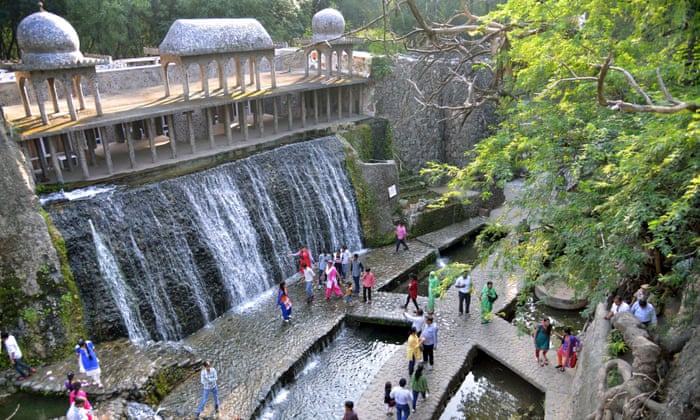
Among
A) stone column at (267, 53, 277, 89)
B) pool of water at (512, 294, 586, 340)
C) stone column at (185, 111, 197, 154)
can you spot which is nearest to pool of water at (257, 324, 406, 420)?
pool of water at (512, 294, 586, 340)

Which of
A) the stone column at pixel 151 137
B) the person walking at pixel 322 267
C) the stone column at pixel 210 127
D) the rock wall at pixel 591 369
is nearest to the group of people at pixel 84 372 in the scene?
the person walking at pixel 322 267

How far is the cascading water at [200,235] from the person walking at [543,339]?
7638 millimetres

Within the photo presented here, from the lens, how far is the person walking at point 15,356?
9734 millimetres

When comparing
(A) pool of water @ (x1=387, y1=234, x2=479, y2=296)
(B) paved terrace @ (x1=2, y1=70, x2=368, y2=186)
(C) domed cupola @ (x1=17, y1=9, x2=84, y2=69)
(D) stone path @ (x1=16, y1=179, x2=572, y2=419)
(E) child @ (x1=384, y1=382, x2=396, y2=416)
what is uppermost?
(C) domed cupola @ (x1=17, y1=9, x2=84, y2=69)

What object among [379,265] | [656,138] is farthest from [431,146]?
[656,138]

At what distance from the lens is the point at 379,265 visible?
15.8m

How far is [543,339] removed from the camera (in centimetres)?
1044

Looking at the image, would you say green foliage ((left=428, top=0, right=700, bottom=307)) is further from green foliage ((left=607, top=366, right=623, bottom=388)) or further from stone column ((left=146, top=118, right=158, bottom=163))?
stone column ((left=146, top=118, right=158, bottom=163))

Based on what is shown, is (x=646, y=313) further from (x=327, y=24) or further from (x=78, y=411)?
(x=327, y=24)

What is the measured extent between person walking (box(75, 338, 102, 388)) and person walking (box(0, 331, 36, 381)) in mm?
1183

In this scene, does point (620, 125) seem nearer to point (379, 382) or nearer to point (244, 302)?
point (379, 382)

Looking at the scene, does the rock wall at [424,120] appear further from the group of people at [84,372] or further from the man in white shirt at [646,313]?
the group of people at [84,372]

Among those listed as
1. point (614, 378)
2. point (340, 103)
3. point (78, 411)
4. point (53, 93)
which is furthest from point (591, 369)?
point (53, 93)

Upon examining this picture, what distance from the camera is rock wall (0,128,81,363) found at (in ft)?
34.1
